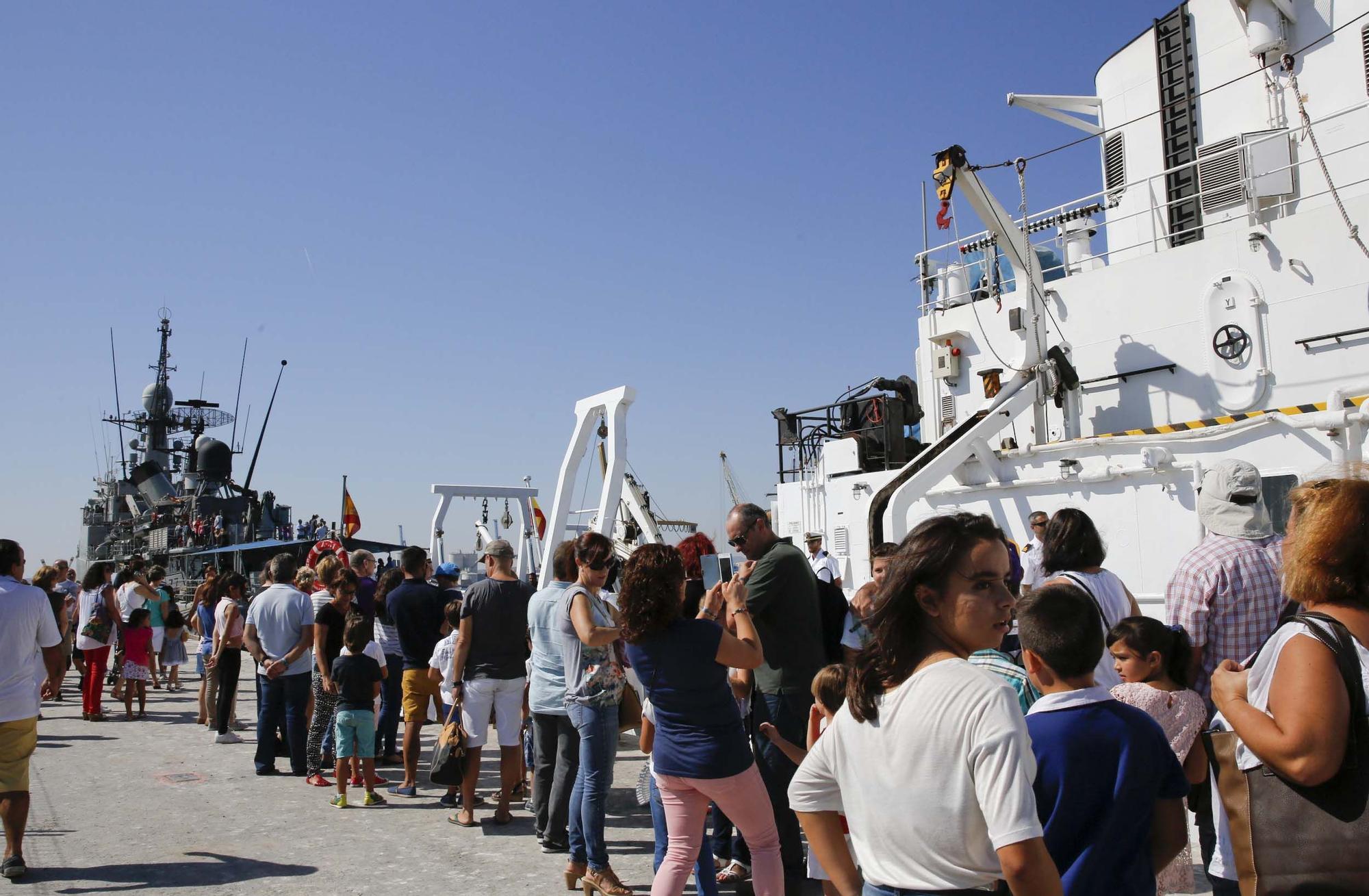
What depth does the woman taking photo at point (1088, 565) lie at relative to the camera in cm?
393

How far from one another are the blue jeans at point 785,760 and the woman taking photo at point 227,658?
6872mm

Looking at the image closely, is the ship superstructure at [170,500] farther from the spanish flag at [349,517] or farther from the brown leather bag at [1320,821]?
the brown leather bag at [1320,821]

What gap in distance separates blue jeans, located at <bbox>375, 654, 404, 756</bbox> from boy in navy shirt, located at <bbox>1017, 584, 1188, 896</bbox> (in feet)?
22.4

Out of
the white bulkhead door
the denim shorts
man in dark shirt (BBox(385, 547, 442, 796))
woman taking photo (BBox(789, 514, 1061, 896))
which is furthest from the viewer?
the white bulkhead door

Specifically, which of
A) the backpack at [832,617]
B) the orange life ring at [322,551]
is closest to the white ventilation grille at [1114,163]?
the backpack at [832,617]

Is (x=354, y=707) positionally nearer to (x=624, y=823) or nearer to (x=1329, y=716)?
(x=624, y=823)

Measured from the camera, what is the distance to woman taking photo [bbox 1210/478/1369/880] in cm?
206

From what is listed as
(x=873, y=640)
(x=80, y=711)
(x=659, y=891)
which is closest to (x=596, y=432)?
(x=659, y=891)

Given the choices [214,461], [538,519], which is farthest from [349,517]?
[214,461]

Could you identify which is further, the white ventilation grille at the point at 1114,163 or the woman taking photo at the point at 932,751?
the white ventilation grille at the point at 1114,163

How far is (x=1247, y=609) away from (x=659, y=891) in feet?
8.48

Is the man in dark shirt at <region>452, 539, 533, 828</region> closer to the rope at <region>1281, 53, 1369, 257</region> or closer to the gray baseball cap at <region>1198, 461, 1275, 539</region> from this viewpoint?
the gray baseball cap at <region>1198, 461, 1275, 539</region>

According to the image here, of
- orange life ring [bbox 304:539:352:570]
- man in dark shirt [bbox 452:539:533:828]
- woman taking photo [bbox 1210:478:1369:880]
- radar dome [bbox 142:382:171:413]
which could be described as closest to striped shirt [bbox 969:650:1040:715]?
woman taking photo [bbox 1210:478:1369:880]

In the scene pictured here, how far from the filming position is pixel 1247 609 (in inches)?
143
